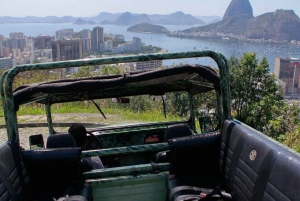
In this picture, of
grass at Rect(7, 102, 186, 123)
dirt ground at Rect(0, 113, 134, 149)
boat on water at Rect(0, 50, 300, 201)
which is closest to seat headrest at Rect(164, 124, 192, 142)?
boat on water at Rect(0, 50, 300, 201)

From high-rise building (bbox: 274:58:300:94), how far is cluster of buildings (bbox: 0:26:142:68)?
3006 cm

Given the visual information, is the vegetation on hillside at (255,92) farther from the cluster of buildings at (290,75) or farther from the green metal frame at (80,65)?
the cluster of buildings at (290,75)

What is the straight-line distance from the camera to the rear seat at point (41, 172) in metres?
3.03

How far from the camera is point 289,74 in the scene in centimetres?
6347

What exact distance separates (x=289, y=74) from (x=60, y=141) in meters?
65.7

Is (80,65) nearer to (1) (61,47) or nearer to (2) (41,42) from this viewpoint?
(1) (61,47)

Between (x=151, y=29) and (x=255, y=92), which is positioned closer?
(x=255, y=92)

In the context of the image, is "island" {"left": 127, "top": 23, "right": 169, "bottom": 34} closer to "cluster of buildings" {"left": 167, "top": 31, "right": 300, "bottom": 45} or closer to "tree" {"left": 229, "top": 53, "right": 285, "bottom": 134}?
"cluster of buildings" {"left": 167, "top": 31, "right": 300, "bottom": 45}

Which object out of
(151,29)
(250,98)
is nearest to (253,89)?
(250,98)

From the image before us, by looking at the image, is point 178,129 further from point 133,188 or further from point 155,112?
point 155,112

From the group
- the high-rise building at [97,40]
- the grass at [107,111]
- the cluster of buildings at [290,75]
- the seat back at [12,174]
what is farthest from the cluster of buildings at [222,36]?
the seat back at [12,174]

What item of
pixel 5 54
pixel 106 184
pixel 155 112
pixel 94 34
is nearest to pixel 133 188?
pixel 106 184

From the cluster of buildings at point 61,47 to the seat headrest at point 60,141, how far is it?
47752mm

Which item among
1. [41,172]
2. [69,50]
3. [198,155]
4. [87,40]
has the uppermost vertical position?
[87,40]
